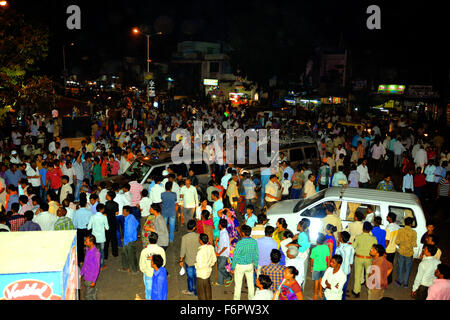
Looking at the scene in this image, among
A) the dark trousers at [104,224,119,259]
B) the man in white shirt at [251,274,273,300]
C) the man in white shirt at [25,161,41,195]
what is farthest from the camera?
the man in white shirt at [25,161,41,195]

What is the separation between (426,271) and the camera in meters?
6.50

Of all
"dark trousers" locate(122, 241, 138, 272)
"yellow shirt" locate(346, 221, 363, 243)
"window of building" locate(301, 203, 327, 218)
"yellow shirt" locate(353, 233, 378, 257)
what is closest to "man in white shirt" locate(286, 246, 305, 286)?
"yellow shirt" locate(353, 233, 378, 257)

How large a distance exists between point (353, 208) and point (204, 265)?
3.84 metres

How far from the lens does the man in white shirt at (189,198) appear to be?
10.1 meters

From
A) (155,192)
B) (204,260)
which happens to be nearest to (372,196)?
(204,260)

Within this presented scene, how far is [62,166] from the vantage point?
39.8ft

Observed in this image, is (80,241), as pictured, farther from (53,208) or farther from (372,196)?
(372,196)

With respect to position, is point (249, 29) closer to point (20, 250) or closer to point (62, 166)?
point (62, 166)

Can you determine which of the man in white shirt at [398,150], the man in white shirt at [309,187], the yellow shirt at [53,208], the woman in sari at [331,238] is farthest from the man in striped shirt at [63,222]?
the man in white shirt at [398,150]

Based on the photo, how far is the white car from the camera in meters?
8.49

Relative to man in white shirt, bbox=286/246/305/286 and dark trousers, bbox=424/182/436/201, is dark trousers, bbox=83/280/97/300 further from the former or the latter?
dark trousers, bbox=424/182/436/201

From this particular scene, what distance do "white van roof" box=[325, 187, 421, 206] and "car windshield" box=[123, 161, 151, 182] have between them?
5076mm

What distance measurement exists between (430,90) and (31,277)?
2723cm

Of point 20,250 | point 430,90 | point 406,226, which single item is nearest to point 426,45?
point 430,90
